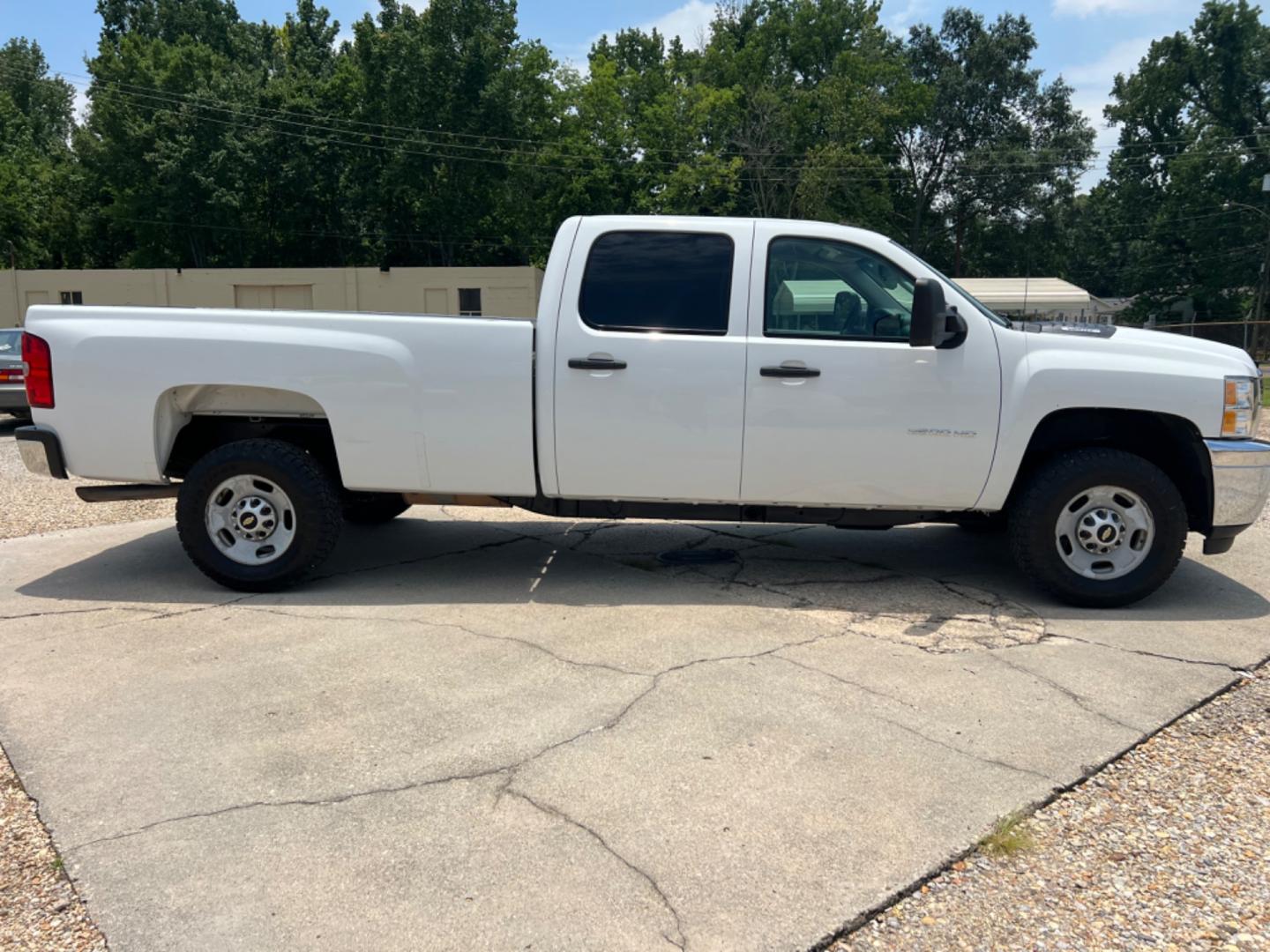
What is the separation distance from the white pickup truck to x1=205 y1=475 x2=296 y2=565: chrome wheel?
0.03 metres

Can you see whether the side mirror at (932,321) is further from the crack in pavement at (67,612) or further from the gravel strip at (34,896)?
the crack in pavement at (67,612)

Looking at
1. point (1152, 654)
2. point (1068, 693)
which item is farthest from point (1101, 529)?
point (1068, 693)

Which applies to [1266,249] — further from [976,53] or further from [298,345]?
[298,345]

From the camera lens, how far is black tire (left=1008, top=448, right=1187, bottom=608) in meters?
5.08

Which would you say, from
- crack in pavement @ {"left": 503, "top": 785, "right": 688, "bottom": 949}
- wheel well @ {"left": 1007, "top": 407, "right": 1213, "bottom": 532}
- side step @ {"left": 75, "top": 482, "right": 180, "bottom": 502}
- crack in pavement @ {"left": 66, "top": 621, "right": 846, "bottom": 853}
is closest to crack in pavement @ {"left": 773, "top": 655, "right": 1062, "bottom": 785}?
crack in pavement @ {"left": 66, "top": 621, "right": 846, "bottom": 853}

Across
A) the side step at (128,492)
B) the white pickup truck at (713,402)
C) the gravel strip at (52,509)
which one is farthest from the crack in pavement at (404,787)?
the gravel strip at (52,509)

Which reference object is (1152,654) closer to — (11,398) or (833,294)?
(833,294)

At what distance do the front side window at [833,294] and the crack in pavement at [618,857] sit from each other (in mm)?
2910

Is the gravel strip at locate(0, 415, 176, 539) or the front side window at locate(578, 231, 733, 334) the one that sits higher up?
the front side window at locate(578, 231, 733, 334)

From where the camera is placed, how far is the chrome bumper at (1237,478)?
500cm

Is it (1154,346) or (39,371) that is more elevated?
(1154,346)

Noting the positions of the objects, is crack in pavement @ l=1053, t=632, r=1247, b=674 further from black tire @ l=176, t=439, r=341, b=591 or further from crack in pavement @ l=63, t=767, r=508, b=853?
black tire @ l=176, t=439, r=341, b=591

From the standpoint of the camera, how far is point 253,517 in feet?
17.8

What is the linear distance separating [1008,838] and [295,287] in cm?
4047
